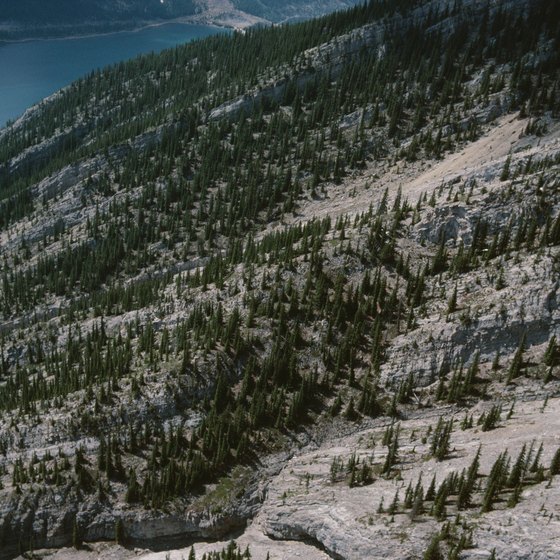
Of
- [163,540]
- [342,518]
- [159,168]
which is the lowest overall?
[163,540]

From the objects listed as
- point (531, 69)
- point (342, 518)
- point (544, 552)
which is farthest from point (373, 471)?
point (531, 69)

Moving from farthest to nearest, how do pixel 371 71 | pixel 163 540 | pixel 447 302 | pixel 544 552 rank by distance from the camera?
1. pixel 371 71
2. pixel 447 302
3. pixel 163 540
4. pixel 544 552

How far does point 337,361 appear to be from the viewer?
234 ft

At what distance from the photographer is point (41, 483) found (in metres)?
66.9

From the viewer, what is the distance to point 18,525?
64500mm

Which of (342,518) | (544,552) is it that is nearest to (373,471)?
(342,518)

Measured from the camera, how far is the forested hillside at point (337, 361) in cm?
5334

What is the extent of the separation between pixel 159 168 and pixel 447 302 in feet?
379

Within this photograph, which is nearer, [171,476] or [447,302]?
[171,476]

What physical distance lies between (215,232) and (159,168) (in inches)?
1570

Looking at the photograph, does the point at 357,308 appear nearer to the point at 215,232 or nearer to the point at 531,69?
the point at 215,232

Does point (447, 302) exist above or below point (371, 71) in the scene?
below

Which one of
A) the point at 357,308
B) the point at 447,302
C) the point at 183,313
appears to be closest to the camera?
the point at 447,302

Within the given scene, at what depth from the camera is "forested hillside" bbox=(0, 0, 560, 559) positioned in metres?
53.3
